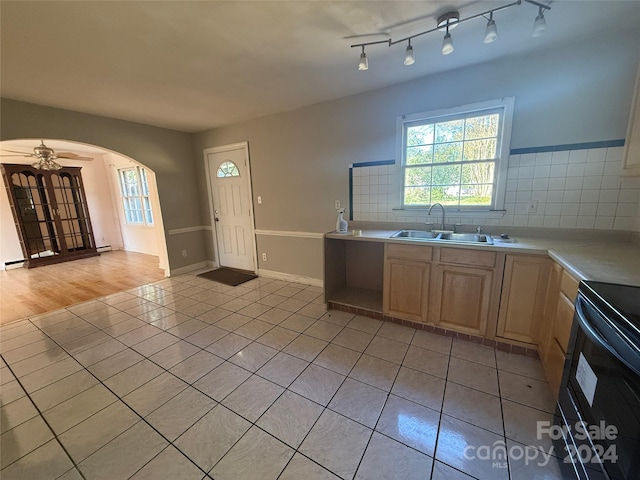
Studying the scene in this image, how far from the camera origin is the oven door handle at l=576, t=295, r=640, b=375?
76 cm

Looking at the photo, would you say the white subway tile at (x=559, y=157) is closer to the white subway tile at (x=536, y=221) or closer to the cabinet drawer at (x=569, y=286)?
the white subway tile at (x=536, y=221)

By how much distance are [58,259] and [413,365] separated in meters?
7.35

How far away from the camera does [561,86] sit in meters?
2.05

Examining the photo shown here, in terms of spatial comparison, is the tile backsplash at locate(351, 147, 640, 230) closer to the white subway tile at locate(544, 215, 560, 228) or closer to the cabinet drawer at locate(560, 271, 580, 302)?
the white subway tile at locate(544, 215, 560, 228)

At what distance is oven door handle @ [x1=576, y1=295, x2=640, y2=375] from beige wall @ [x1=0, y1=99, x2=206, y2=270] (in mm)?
4887

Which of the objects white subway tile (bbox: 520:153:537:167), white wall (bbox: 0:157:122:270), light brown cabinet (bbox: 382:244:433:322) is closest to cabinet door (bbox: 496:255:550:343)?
light brown cabinet (bbox: 382:244:433:322)

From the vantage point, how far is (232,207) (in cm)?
435

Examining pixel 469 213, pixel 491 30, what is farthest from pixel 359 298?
pixel 491 30

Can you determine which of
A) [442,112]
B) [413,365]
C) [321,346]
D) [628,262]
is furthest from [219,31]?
[628,262]

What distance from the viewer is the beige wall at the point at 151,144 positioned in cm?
282

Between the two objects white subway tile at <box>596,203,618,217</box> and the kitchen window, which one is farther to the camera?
the kitchen window

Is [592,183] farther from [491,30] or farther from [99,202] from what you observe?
[99,202]

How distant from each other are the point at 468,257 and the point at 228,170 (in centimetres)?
374

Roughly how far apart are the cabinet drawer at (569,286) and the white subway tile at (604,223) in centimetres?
93
